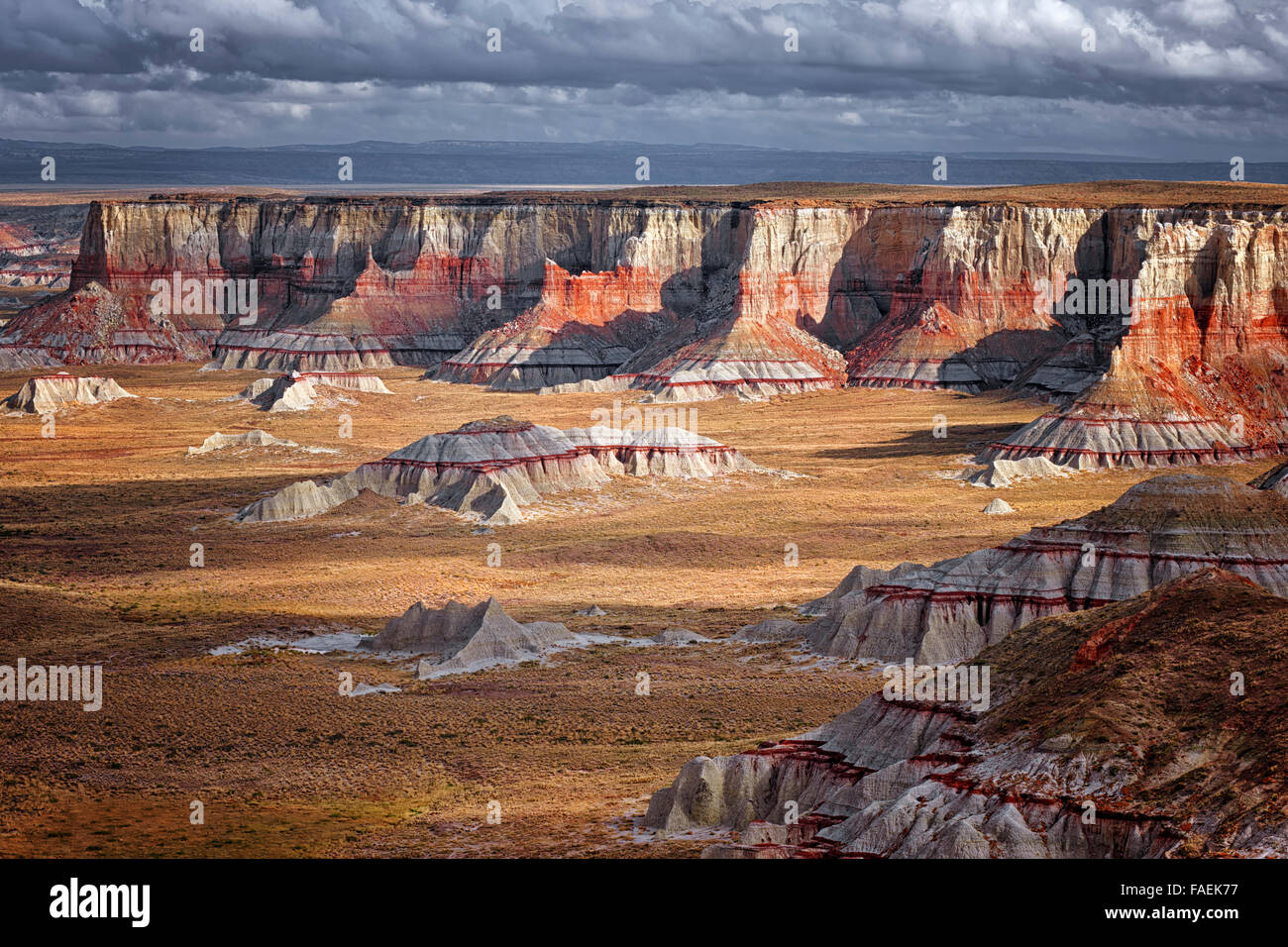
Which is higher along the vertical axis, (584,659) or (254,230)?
(254,230)

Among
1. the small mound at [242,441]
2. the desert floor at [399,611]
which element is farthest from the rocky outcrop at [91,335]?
the small mound at [242,441]

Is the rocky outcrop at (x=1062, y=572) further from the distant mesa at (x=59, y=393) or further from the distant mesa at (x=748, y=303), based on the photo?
the distant mesa at (x=59, y=393)

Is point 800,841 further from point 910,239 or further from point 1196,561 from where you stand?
point 910,239

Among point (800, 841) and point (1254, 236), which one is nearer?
point (800, 841)

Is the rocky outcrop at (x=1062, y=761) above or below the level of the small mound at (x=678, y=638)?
above

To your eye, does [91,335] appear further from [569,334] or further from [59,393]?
[569,334]

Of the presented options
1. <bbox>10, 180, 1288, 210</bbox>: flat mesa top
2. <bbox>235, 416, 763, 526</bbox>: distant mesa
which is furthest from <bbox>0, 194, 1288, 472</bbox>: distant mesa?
<bbox>235, 416, 763, 526</bbox>: distant mesa
